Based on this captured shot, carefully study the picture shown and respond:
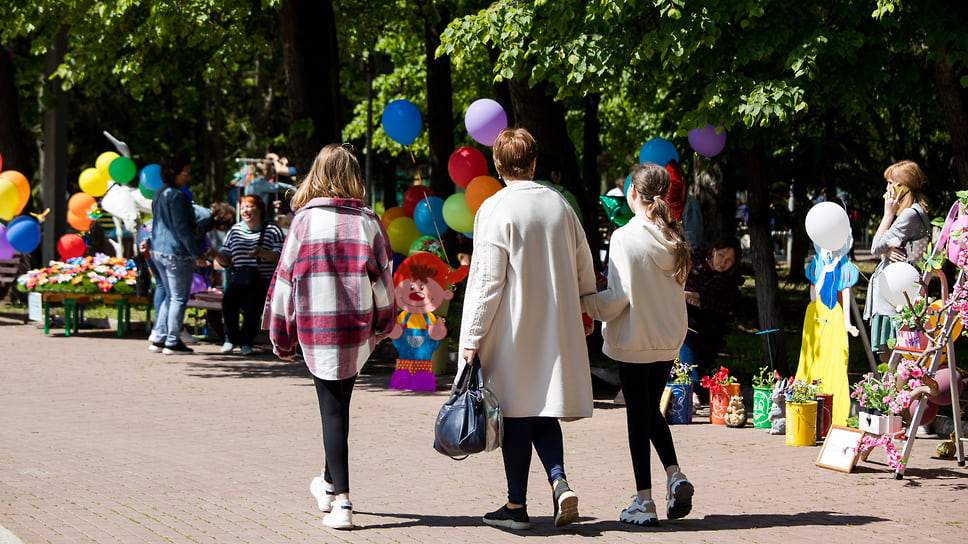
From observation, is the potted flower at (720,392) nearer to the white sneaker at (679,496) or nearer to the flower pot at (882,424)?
the flower pot at (882,424)

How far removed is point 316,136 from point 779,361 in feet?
19.0

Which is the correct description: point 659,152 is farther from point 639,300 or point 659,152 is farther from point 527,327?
point 527,327

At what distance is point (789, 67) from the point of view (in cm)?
861

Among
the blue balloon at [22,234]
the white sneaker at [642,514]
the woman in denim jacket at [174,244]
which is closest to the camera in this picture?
the white sneaker at [642,514]

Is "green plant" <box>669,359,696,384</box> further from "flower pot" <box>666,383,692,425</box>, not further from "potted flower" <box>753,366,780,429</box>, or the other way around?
"potted flower" <box>753,366,780,429</box>

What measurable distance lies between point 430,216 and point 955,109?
4.78 meters

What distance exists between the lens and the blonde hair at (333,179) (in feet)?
18.4

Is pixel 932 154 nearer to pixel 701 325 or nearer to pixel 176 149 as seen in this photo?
→ pixel 701 325

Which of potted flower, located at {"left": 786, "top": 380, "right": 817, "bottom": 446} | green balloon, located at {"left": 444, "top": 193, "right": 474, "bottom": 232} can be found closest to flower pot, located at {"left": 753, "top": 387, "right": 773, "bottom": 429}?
potted flower, located at {"left": 786, "top": 380, "right": 817, "bottom": 446}

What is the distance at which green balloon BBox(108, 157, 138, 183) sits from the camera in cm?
1630

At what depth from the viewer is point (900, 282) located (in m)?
7.64

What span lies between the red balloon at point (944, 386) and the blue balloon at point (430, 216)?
196 inches

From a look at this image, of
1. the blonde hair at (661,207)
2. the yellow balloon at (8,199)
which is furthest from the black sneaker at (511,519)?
the yellow balloon at (8,199)

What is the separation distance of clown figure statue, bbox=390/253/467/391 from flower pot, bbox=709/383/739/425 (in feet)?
8.55
